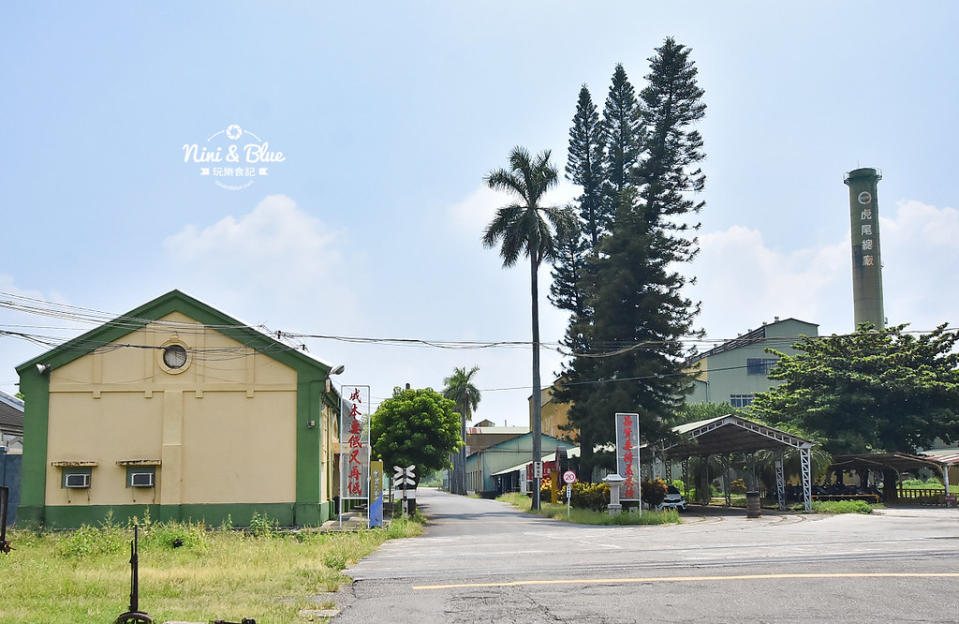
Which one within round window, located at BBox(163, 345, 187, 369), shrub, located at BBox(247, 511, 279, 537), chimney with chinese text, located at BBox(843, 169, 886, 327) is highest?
chimney with chinese text, located at BBox(843, 169, 886, 327)

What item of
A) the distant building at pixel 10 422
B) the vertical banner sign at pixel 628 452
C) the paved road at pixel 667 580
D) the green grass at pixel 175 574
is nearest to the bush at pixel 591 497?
the vertical banner sign at pixel 628 452

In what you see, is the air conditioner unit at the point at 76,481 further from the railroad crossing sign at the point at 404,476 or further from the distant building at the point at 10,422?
the railroad crossing sign at the point at 404,476

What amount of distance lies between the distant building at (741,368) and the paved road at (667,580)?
5566 centimetres

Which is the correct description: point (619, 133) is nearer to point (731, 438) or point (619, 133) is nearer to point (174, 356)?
point (731, 438)

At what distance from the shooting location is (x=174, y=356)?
2767 cm

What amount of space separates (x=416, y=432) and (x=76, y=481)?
20.0m

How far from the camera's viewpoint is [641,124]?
56.4m

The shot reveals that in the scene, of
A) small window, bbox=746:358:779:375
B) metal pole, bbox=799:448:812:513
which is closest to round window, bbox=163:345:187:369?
metal pole, bbox=799:448:812:513

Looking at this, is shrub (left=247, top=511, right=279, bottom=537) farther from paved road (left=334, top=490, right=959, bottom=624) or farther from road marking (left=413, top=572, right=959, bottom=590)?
road marking (left=413, top=572, right=959, bottom=590)

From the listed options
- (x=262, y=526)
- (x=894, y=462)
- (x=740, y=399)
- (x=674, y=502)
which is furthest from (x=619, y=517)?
(x=740, y=399)

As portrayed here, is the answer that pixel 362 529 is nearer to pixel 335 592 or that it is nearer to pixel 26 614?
pixel 335 592

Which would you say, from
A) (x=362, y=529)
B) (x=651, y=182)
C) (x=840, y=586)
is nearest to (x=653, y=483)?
(x=362, y=529)

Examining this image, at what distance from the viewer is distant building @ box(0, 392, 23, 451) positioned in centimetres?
3353

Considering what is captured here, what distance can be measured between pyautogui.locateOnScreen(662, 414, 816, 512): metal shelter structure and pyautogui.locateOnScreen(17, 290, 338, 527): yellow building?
19.7m
